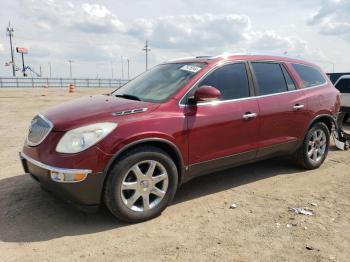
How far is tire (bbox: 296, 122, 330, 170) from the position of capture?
5824mm

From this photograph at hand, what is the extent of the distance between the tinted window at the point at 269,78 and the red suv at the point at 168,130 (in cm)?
2

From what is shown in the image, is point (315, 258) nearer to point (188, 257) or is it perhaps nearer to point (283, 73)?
point (188, 257)

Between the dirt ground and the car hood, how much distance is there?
1081 millimetres

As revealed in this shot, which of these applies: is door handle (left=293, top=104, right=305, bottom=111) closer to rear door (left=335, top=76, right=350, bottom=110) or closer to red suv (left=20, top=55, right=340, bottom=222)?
red suv (left=20, top=55, right=340, bottom=222)

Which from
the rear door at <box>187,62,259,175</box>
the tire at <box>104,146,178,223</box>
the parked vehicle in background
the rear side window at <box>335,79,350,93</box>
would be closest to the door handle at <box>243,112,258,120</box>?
the rear door at <box>187,62,259,175</box>

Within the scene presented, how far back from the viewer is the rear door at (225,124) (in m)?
4.37

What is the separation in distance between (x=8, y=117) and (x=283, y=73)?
9405 millimetres

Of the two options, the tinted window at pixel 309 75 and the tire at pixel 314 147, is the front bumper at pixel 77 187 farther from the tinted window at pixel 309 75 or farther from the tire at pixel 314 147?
the tinted window at pixel 309 75

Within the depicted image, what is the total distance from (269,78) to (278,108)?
45 centimetres

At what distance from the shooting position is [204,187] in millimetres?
5141

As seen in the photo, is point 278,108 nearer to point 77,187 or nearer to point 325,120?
point 325,120

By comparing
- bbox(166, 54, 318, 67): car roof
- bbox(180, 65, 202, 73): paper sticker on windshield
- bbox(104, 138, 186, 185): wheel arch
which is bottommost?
bbox(104, 138, 186, 185): wheel arch

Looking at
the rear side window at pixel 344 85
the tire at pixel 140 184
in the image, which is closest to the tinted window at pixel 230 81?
the tire at pixel 140 184

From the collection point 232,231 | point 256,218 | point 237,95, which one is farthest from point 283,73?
point 232,231
